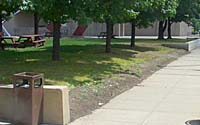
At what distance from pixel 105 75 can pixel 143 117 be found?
17.5 feet

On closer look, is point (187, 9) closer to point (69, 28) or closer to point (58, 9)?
point (58, 9)

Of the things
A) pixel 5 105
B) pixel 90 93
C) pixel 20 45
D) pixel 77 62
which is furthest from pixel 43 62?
pixel 20 45

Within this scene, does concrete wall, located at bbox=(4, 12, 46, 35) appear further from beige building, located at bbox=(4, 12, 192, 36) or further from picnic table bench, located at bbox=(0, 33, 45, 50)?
picnic table bench, located at bbox=(0, 33, 45, 50)

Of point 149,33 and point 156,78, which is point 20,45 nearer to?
point 156,78

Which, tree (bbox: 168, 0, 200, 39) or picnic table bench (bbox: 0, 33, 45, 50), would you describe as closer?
picnic table bench (bbox: 0, 33, 45, 50)

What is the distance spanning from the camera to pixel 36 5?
12.3 meters

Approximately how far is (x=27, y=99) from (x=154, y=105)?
340cm

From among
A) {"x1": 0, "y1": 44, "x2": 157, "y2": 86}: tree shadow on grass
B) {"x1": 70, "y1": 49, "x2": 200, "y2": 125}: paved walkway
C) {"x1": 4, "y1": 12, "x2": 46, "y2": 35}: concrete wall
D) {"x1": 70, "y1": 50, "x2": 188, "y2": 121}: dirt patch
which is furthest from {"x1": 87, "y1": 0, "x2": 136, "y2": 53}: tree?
{"x1": 4, "y1": 12, "x2": 46, "y2": 35}: concrete wall

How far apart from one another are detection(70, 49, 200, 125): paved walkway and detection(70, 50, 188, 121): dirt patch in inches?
8.3

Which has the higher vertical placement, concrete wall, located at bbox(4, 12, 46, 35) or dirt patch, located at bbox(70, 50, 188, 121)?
concrete wall, located at bbox(4, 12, 46, 35)

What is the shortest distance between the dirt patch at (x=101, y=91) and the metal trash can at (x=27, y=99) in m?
0.92

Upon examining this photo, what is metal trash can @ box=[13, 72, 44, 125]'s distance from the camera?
295 inches

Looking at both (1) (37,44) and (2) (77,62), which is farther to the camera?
(1) (37,44)

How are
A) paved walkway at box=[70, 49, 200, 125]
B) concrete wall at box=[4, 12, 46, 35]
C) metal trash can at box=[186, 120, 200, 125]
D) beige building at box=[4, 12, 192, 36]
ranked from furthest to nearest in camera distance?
1. beige building at box=[4, 12, 192, 36]
2. concrete wall at box=[4, 12, 46, 35]
3. paved walkway at box=[70, 49, 200, 125]
4. metal trash can at box=[186, 120, 200, 125]
